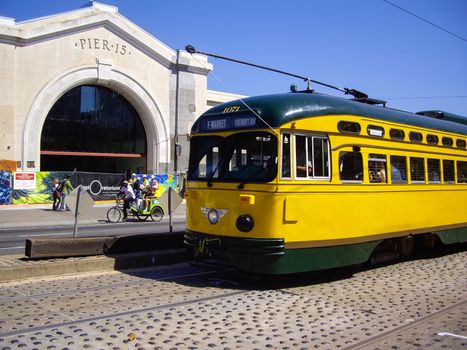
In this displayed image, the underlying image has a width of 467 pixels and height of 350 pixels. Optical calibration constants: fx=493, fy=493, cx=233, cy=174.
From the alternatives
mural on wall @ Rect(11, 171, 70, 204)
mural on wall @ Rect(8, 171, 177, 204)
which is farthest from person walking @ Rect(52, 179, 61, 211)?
mural on wall @ Rect(11, 171, 70, 204)

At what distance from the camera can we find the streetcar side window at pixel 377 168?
8844 millimetres

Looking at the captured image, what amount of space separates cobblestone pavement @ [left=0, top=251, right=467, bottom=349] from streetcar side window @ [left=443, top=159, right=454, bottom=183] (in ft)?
9.14

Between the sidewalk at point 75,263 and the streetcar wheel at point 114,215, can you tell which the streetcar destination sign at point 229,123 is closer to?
the sidewalk at point 75,263

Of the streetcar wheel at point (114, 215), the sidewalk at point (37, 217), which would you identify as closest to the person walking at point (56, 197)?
the sidewalk at point (37, 217)

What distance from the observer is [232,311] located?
21.0 feet

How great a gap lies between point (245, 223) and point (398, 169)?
3670 millimetres

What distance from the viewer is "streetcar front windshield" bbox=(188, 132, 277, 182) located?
764cm

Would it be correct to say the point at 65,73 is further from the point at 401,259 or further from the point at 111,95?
the point at 401,259

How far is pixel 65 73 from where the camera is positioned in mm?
31359

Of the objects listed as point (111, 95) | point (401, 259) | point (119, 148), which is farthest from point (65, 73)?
point (401, 259)

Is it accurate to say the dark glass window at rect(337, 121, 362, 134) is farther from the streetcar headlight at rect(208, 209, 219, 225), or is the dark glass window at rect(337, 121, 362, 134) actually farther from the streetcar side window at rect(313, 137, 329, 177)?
the streetcar headlight at rect(208, 209, 219, 225)

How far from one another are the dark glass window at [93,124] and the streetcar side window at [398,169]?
27.1m

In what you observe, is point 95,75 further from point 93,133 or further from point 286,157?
point 286,157

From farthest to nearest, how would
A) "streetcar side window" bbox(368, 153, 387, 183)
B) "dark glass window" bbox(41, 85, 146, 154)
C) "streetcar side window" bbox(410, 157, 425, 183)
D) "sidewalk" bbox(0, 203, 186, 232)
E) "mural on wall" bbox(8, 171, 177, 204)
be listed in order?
"dark glass window" bbox(41, 85, 146, 154) → "mural on wall" bbox(8, 171, 177, 204) → "sidewalk" bbox(0, 203, 186, 232) → "streetcar side window" bbox(410, 157, 425, 183) → "streetcar side window" bbox(368, 153, 387, 183)
